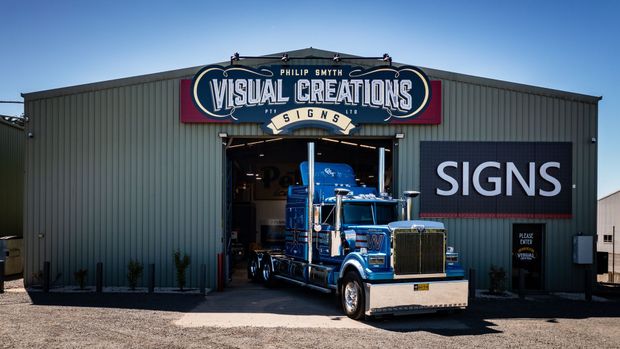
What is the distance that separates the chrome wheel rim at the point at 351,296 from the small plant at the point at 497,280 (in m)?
5.69

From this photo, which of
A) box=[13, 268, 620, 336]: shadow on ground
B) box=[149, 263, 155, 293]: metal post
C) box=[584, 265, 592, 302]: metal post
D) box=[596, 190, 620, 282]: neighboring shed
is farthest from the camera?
box=[596, 190, 620, 282]: neighboring shed

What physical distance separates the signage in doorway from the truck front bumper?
5548 mm

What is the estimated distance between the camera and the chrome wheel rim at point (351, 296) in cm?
1141

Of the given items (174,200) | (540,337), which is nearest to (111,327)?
(174,200)

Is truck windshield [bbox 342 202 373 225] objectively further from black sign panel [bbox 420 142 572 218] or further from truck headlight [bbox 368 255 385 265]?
black sign panel [bbox 420 142 572 218]

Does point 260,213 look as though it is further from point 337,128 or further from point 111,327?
point 111,327

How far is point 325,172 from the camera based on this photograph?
15188mm

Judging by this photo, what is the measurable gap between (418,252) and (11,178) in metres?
20.2

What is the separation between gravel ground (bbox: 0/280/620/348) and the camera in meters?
9.23

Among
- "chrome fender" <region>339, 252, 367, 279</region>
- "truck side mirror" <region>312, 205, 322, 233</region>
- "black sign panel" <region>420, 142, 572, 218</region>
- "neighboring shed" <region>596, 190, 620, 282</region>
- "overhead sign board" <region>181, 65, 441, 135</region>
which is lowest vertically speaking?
"neighboring shed" <region>596, 190, 620, 282</region>

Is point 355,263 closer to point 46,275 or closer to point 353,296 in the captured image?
point 353,296

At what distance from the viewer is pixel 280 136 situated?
16078 mm

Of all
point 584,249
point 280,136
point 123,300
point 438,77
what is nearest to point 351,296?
point 123,300

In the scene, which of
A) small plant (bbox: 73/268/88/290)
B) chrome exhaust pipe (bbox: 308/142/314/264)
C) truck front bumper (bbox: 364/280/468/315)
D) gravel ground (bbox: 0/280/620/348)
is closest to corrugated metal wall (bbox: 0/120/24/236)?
small plant (bbox: 73/268/88/290)
